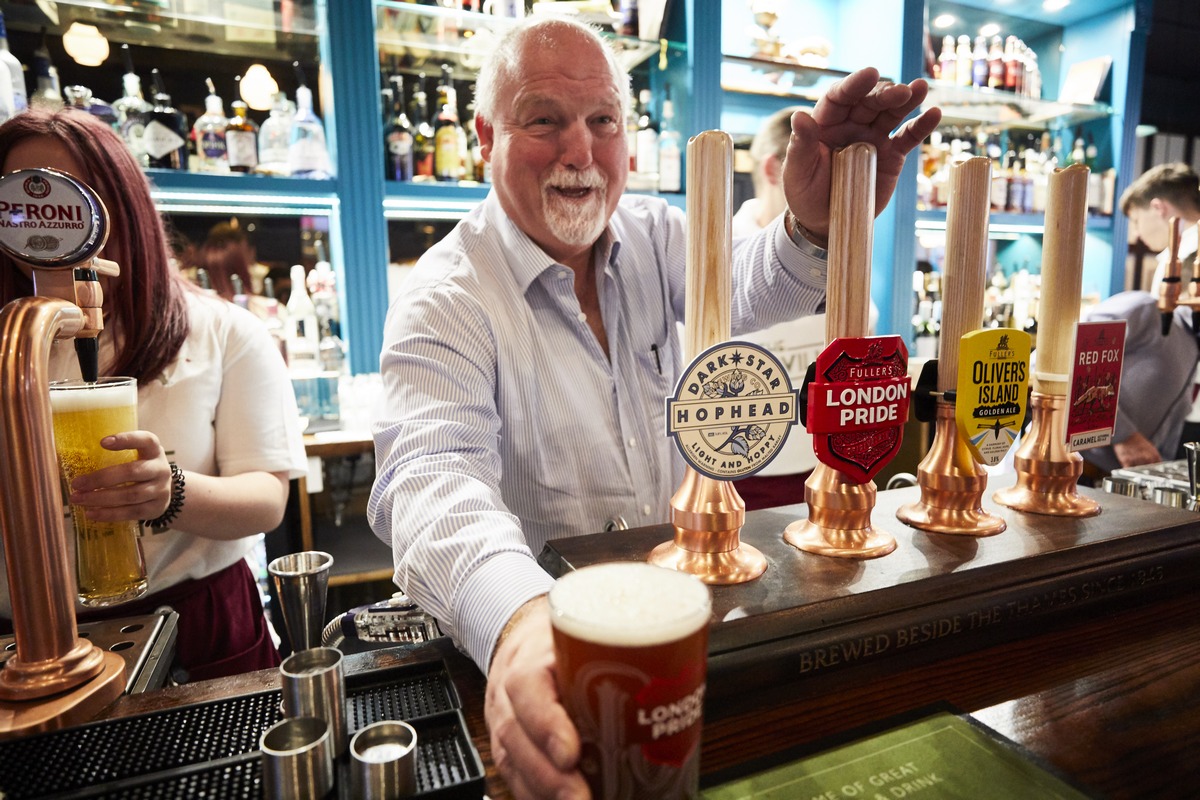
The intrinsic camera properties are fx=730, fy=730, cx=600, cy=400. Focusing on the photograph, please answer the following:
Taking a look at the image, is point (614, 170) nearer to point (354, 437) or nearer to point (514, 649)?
point (514, 649)

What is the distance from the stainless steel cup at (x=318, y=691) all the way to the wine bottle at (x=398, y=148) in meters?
2.58

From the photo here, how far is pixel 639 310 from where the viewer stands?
1478 millimetres

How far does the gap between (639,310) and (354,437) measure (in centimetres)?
126

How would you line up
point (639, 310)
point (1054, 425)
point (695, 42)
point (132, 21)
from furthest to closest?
point (695, 42) → point (132, 21) → point (639, 310) → point (1054, 425)

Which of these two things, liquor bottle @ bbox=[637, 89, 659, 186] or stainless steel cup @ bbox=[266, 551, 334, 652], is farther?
liquor bottle @ bbox=[637, 89, 659, 186]

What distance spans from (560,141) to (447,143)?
6.09 feet

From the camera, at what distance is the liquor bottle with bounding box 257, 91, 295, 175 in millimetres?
2682

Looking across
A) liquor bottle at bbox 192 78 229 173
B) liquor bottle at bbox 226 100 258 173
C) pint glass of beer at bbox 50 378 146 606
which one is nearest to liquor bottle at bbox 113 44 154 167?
liquor bottle at bbox 192 78 229 173

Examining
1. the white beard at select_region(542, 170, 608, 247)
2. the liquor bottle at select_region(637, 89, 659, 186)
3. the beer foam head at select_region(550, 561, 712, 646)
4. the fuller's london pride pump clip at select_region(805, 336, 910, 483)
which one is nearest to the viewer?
the beer foam head at select_region(550, 561, 712, 646)

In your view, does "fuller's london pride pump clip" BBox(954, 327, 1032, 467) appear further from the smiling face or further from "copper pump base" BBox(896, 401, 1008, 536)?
the smiling face

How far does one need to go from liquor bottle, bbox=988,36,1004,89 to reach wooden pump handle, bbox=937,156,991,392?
387 centimetres

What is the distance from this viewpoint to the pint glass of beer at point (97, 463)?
0.81 meters

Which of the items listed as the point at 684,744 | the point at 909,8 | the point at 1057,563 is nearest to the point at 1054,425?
the point at 1057,563

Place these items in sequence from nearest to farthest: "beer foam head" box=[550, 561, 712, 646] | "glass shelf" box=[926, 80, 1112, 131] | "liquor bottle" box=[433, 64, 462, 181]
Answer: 1. "beer foam head" box=[550, 561, 712, 646]
2. "liquor bottle" box=[433, 64, 462, 181]
3. "glass shelf" box=[926, 80, 1112, 131]
